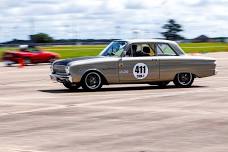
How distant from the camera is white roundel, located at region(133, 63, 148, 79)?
18078 mm

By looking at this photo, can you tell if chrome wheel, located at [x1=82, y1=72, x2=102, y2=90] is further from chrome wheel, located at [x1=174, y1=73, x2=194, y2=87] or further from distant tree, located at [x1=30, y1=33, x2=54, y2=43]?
distant tree, located at [x1=30, y1=33, x2=54, y2=43]

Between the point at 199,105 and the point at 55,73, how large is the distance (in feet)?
18.9

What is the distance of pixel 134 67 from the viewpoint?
18.1 meters

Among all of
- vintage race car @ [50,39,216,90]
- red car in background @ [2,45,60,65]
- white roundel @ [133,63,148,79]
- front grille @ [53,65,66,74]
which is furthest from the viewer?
red car in background @ [2,45,60,65]

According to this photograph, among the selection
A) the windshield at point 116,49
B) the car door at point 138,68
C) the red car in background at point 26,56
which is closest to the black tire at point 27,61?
the red car in background at point 26,56

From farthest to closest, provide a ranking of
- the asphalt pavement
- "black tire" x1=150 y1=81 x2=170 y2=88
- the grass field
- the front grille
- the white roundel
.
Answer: the grass field, "black tire" x1=150 y1=81 x2=170 y2=88, the white roundel, the front grille, the asphalt pavement

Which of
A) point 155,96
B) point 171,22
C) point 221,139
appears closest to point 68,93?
point 155,96

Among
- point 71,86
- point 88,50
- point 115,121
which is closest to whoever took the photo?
point 115,121

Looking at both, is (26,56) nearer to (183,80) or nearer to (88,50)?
(183,80)

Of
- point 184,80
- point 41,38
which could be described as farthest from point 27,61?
point 41,38

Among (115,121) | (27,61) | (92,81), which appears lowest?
(27,61)

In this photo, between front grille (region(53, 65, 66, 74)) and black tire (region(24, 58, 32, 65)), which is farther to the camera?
black tire (region(24, 58, 32, 65))

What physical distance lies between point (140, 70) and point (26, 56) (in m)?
21.6

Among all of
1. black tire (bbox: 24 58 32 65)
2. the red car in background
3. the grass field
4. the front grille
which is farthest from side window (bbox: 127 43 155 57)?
the grass field
